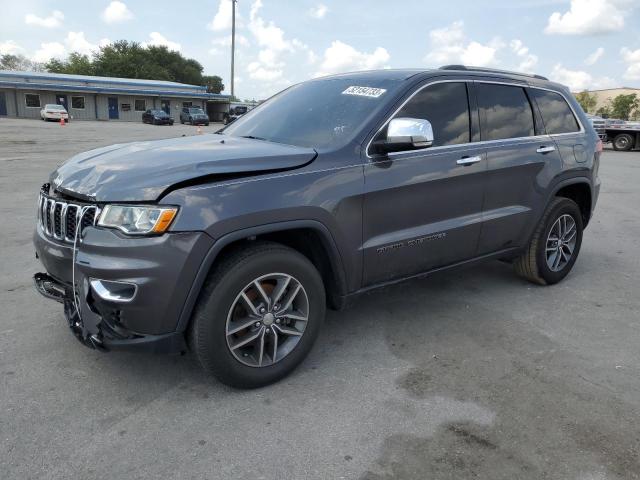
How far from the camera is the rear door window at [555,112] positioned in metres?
4.76

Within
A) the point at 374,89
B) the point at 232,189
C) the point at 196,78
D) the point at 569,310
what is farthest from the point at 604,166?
the point at 196,78

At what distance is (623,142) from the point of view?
25625mm

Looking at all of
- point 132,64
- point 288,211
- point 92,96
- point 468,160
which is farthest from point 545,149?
point 132,64

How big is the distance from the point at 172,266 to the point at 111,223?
0.39 metres

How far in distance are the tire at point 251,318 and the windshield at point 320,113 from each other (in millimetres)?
855

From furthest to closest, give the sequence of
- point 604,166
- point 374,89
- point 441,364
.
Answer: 1. point 604,166
2. point 374,89
3. point 441,364

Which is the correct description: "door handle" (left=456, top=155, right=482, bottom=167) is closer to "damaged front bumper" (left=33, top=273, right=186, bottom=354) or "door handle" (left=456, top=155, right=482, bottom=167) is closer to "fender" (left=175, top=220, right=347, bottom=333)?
"fender" (left=175, top=220, right=347, bottom=333)

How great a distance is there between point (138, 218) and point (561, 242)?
13.1 feet

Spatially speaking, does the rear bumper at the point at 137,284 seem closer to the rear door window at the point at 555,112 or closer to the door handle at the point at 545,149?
the door handle at the point at 545,149

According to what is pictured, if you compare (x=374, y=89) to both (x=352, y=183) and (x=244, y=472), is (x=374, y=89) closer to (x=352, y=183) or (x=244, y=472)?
(x=352, y=183)

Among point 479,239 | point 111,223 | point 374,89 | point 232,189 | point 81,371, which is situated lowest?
point 81,371

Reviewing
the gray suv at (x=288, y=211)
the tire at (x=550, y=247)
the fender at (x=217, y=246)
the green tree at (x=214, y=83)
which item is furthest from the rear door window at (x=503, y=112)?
the green tree at (x=214, y=83)

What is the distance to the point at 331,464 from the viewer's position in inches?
99.8

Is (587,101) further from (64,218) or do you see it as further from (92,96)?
(64,218)
